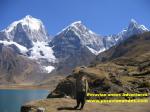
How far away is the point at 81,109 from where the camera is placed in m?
27.0

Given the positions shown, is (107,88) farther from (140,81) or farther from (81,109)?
(81,109)

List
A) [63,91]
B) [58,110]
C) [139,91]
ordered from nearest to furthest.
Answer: [58,110], [139,91], [63,91]

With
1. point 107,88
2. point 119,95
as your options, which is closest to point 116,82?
point 107,88

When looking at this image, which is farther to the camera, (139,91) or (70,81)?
(70,81)

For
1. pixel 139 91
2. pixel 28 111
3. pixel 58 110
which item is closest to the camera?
pixel 58 110

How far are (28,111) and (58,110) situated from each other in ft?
10.2

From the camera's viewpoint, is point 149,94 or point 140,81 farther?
point 140,81

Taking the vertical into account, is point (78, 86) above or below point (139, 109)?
above

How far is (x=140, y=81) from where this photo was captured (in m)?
44.3

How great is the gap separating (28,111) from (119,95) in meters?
12.7

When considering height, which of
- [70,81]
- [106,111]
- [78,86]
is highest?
[70,81]

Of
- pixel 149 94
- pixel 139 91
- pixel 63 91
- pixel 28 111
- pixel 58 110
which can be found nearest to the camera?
pixel 58 110

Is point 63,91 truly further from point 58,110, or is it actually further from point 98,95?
point 58,110

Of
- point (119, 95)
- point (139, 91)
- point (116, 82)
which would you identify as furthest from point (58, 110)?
point (116, 82)
